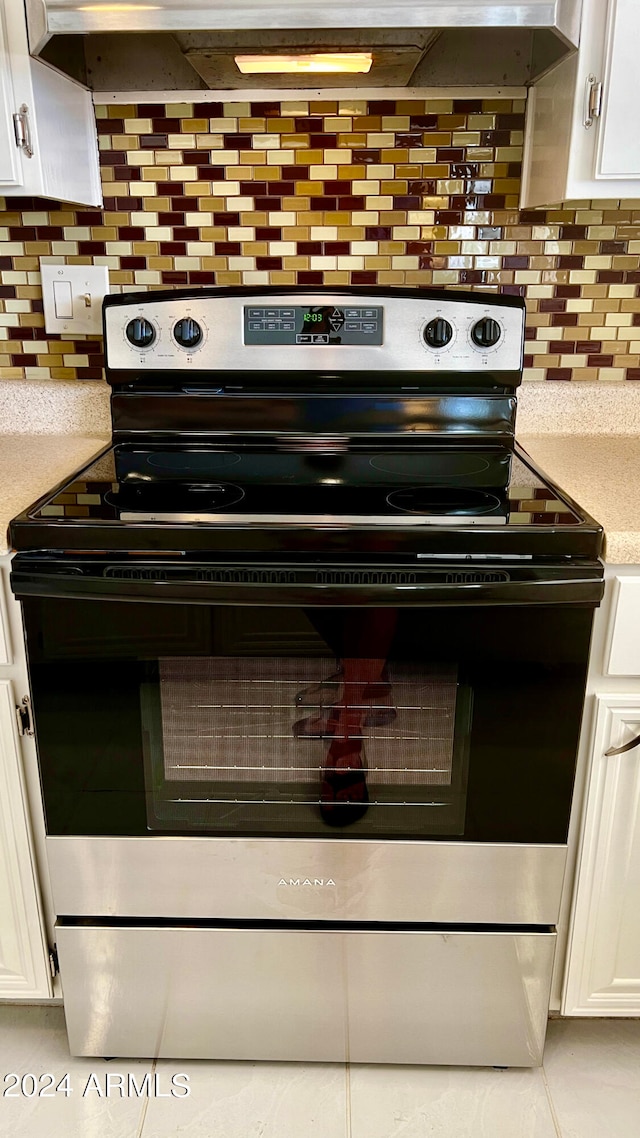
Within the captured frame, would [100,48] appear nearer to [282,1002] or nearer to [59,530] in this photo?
[59,530]

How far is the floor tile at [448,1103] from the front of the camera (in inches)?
47.8

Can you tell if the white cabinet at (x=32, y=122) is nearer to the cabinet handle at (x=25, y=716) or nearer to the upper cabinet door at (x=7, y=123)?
the upper cabinet door at (x=7, y=123)

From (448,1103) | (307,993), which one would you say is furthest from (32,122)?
(448,1103)

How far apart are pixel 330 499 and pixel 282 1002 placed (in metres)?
0.76

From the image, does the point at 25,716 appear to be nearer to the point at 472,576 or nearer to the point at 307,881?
the point at 307,881

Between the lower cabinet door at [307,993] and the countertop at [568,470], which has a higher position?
the countertop at [568,470]

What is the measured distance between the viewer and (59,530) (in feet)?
3.41

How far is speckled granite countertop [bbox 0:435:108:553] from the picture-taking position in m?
1.14

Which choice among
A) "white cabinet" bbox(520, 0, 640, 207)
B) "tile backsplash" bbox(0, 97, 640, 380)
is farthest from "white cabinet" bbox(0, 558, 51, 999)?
"white cabinet" bbox(520, 0, 640, 207)

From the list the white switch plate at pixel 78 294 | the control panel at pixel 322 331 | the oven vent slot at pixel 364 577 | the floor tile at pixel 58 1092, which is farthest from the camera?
the white switch plate at pixel 78 294

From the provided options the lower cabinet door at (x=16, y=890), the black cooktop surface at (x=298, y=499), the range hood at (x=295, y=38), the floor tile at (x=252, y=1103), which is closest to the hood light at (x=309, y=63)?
the range hood at (x=295, y=38)

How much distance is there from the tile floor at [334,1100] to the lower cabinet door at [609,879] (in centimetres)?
12

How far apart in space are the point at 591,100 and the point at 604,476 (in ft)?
1.77

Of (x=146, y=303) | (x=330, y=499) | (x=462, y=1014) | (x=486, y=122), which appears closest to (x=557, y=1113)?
(x=462, y=1014)
